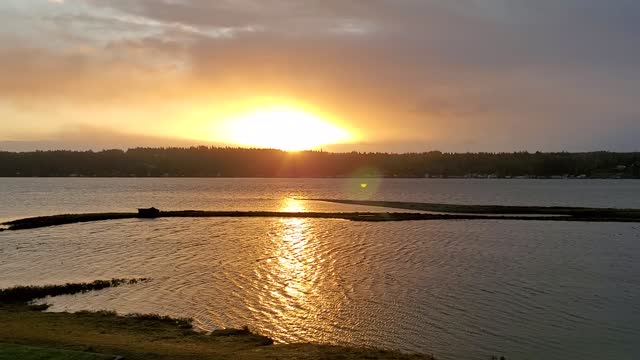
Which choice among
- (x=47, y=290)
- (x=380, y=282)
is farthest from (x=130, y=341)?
(x=380, y=282)

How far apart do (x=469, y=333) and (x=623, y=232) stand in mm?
47628

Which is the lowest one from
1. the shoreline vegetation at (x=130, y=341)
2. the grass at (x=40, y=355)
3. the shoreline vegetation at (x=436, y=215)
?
the shoreline vegetation at (x=436, y=215)

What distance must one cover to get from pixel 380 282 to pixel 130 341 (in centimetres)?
1633

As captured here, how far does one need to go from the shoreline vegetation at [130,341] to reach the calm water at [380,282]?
5.70 ft

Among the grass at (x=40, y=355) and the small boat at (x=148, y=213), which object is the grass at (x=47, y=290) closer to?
the grass at (x=40, y=355)

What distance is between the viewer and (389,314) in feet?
78.2

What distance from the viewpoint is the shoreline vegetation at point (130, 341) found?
15.1 m

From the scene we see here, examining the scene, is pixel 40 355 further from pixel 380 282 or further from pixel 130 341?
pixel 380 282

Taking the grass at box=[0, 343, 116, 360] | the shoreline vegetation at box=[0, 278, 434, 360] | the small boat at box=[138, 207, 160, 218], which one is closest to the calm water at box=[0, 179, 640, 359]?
the shoreline vegetation at box=[0, 278, 434, 360]

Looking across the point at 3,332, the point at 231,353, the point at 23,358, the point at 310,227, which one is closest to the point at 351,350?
the point at 231,353

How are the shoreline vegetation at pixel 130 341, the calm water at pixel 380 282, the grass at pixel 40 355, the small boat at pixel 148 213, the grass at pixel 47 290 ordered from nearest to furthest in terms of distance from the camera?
the grass at pixel 40 355 < the shoreline vegetation at pixel 130 341 < the calm water at pixel 380 282 < the grass at pixel 47 290 < the small boat at pixel 148 213

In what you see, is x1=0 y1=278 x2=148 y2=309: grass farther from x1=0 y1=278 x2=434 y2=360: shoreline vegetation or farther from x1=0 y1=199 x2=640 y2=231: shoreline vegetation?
x1=0 y1=199 x2=640 y2=231: shoreline vegetation

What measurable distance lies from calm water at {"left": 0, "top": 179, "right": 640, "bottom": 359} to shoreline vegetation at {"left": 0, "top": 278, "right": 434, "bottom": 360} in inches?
68.4

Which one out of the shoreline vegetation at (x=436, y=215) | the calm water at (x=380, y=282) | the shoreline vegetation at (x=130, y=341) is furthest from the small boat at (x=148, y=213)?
the shoreline vegetation at (x=130, y=341)
